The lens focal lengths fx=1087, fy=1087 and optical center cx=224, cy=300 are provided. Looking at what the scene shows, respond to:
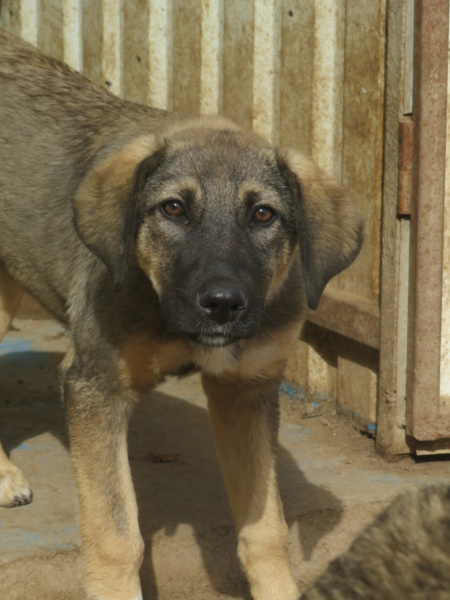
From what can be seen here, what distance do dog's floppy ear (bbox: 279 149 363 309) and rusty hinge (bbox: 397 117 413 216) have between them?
0.90 metres

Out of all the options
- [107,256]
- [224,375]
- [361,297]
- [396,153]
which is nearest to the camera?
[107,256]

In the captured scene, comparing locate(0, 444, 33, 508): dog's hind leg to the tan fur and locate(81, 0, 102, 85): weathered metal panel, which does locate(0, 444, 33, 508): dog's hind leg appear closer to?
the tan fur

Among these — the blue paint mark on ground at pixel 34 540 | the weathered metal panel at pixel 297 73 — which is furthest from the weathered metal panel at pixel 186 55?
the blue paint mark on ground at pixel 34 540

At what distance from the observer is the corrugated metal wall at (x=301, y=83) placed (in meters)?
5.43

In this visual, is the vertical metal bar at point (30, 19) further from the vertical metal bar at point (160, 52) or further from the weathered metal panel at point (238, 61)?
the weathered metal panel at point (238, 61)

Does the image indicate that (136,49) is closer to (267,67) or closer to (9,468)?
(267,67)

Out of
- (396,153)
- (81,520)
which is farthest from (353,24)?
(81,520)

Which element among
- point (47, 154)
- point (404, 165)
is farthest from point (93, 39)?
point (404, 165)

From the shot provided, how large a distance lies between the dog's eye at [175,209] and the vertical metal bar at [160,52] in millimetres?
2837

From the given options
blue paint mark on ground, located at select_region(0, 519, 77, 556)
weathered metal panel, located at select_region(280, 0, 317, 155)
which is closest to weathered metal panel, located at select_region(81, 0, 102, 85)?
weathered metal panel, located at select_region(280, 0, 317, 155)

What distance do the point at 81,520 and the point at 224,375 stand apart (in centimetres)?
78

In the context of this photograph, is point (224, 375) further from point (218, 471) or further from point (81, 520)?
point (218, 471)

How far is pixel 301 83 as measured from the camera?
584 cm

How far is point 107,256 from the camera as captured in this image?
3.96 meters
